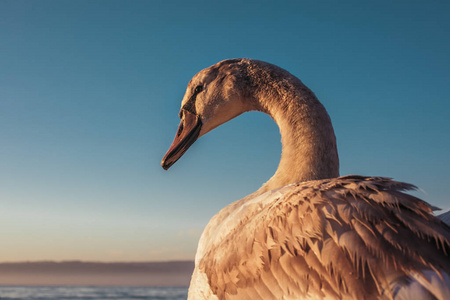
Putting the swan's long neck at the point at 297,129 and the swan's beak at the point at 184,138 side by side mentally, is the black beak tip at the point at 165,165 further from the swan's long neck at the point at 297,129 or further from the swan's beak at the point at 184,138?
the swan's long neck at the point at 297,129

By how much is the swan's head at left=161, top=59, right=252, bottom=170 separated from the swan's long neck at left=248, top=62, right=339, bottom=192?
18 cm

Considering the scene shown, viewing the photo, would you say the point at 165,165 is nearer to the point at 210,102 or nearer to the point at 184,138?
the point at 184,138

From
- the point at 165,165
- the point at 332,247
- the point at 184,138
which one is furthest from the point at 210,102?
the point at 332,247

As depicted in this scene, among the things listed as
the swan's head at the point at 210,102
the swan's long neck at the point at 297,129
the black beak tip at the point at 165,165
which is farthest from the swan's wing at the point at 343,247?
the black beak tip at the point at 165,165

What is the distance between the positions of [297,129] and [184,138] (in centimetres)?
124

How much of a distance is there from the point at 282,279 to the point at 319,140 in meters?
1.75

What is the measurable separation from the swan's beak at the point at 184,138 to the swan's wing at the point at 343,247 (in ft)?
6.89

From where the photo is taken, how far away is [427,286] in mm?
1917

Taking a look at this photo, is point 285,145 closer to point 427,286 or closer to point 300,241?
point 300,241

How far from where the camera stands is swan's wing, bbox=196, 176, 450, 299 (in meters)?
2.00

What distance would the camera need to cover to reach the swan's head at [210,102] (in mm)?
4266

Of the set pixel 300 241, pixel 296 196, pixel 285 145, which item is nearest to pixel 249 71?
pixel 285 145

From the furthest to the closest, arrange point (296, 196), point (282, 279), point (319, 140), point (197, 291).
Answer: point (319, 140)
point (197, 291)
point (296, 196)
point (282, 279)

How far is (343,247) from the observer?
6.88 ft
